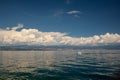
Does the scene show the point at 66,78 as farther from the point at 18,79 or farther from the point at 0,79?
the point at 0,79

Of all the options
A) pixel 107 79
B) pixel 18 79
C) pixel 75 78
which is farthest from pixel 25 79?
pixel 107 79

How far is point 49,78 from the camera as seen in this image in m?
48.9

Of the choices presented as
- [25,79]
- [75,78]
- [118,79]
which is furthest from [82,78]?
[25,79]

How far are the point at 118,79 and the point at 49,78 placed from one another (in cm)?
1898

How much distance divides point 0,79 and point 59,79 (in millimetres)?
16294

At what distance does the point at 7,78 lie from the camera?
4866 cm

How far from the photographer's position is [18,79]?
155ft

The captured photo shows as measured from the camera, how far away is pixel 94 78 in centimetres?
4756

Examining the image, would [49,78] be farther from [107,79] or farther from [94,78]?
[107,79]

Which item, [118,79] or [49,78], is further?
[49,78]

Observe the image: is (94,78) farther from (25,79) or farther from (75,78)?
(25,79)

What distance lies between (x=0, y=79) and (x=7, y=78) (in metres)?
2.10

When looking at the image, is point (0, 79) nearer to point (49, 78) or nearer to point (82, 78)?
point (49, 78)

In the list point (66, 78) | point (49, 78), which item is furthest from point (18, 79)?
point (66, 78)
